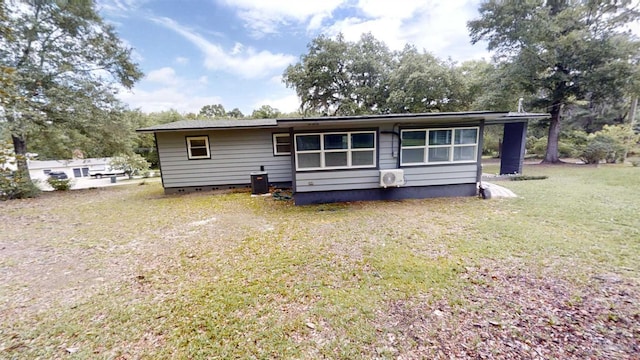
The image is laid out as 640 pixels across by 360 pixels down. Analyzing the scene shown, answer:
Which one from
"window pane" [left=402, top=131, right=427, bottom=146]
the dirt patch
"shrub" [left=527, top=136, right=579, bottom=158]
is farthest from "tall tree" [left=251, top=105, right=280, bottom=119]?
the dirt patch

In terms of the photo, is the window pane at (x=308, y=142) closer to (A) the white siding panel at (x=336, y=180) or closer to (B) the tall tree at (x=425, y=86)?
(A) the white siding panel at (x=336, y=180)

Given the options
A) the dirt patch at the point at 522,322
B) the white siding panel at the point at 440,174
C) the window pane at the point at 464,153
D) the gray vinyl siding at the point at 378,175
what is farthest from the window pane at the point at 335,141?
the dirt patch at the point at 522,322

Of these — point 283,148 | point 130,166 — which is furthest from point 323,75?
point 130,166

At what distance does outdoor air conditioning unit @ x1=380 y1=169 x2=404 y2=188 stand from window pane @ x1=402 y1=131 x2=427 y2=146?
2.72 ft

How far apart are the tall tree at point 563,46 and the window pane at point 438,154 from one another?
11034 millimetres

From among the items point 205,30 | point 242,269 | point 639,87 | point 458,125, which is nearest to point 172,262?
point 242,269

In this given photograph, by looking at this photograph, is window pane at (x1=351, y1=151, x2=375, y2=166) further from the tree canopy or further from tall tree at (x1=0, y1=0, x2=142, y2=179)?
the tree canopy

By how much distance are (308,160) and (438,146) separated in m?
3.65

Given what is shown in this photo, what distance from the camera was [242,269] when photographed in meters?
3.37

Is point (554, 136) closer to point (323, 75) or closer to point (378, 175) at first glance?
point (378, 175)

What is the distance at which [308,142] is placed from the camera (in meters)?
6.56

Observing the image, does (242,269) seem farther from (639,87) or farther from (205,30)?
(639,87)

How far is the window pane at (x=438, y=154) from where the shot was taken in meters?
6.80

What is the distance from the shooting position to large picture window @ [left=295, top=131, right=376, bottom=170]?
655cm
